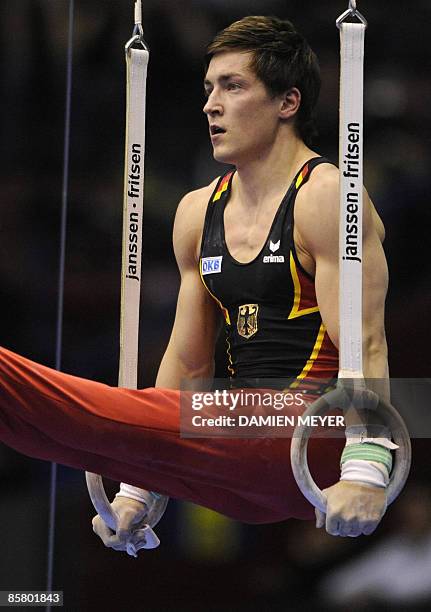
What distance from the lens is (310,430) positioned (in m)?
3.20

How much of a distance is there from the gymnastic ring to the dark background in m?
1.47

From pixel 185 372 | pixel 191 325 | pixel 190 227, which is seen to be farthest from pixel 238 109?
pixel 185 372

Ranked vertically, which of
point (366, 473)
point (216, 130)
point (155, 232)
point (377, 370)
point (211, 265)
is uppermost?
point (155, 232)

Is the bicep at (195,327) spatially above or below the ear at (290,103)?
below

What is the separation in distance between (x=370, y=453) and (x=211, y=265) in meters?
0.85

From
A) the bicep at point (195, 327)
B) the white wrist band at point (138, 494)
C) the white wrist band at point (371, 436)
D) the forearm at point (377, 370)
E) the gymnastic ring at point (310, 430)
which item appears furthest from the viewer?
the bicep at point (195, 327)

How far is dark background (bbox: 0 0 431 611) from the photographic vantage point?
4746mm

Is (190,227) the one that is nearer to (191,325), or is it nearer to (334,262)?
(191,325)

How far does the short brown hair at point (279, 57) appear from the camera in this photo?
3797mm

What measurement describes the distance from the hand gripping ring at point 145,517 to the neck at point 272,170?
0.92 meters

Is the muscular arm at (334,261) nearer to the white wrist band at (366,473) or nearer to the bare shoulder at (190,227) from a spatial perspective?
the white wrist band at (366,473)

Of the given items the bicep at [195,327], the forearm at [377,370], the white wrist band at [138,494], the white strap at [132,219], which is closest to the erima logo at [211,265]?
the bicep at [195,327]

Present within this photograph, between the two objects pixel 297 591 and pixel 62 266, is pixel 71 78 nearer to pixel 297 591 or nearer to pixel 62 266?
pixel 62 266

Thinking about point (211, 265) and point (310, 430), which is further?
point (211, 265)
